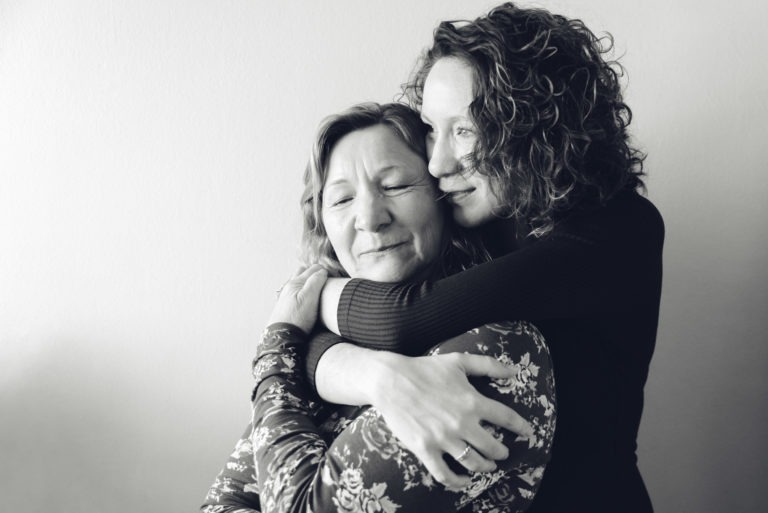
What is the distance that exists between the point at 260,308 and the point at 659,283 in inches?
42.2

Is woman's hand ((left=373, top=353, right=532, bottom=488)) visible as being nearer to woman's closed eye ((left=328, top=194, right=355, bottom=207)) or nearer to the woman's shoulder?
the woman's shoulder

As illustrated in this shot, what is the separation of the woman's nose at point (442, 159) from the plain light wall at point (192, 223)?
0.51 m

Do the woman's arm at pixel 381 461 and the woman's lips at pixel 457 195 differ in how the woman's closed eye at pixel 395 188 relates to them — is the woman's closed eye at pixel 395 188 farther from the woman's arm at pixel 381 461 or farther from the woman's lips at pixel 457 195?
the woman's arm at pixel 381 461

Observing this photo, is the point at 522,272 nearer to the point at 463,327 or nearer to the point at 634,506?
the point at 463,327

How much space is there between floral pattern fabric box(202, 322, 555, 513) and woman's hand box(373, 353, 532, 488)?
0.06 feet

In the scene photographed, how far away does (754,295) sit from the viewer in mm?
1756

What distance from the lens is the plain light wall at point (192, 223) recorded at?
5.82 feet

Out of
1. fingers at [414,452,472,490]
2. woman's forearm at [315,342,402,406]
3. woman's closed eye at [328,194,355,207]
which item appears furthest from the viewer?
woman's closed eye at [328,194,355,207]

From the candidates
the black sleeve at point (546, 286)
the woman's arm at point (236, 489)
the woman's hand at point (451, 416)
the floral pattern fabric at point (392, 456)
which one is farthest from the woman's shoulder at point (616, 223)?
the woman's arm at point (236, 489)

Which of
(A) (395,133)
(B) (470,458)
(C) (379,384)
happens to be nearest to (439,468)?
(B) (470,458)

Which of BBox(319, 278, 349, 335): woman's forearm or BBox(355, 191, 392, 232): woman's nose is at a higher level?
BBox(355, 191, 392, 232): woman's nose

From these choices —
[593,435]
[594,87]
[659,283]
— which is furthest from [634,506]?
[594,87]

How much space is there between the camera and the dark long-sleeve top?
3.57 feet

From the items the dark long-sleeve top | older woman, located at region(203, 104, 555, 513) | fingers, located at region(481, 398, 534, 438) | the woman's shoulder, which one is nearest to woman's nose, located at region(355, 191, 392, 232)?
older woman, located at region(203, 104, 555, 513)
